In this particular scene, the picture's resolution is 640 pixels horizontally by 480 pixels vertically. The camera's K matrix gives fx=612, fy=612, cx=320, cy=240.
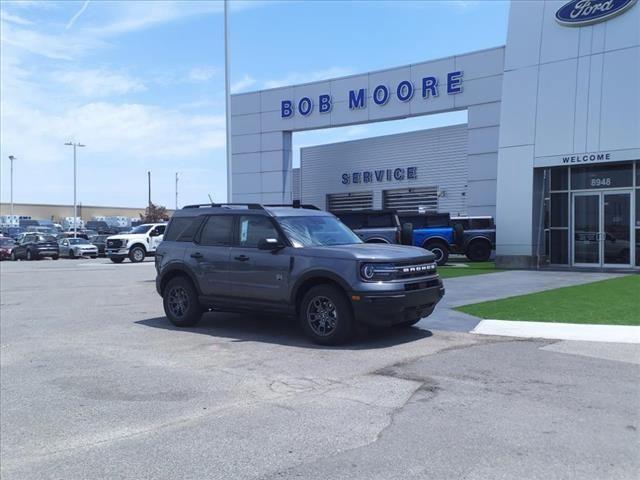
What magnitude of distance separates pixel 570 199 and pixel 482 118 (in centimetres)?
716

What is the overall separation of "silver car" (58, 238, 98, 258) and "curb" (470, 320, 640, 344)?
112 feet

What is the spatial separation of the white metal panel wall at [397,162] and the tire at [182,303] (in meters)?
19.1

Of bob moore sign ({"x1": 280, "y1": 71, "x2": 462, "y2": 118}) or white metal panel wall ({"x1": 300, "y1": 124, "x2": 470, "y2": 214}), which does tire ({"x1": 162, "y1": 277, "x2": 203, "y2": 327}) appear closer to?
white metal panel wall ({"x1": 300, "y1": 124, "x2": 470, "y2": 214})

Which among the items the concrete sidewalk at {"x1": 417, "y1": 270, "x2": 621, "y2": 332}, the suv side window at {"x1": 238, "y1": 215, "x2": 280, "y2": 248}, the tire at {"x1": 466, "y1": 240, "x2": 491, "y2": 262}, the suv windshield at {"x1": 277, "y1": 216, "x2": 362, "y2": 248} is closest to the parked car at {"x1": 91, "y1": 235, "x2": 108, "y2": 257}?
the tire at {"x1": 466, "y1": 240, "x2": 491, "y2": 262}

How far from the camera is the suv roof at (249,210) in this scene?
31.6 feet

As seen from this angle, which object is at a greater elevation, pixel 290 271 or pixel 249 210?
pixel 249 210

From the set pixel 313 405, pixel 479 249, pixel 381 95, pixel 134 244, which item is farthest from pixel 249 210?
pixel 134 244

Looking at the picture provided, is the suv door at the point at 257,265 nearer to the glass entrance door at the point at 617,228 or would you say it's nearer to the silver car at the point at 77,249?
the glass entrance door at the point at 617,228

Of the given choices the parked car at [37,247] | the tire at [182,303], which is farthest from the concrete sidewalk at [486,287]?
the parked car at [37,247]

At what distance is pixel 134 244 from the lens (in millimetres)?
31438

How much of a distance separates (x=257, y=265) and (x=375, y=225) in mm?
13436

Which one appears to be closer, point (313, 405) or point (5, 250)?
point (313, 405)

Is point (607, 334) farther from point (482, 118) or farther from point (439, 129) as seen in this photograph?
point (439, 129)

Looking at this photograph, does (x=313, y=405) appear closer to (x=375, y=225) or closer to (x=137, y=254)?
(x=375, y=225)
